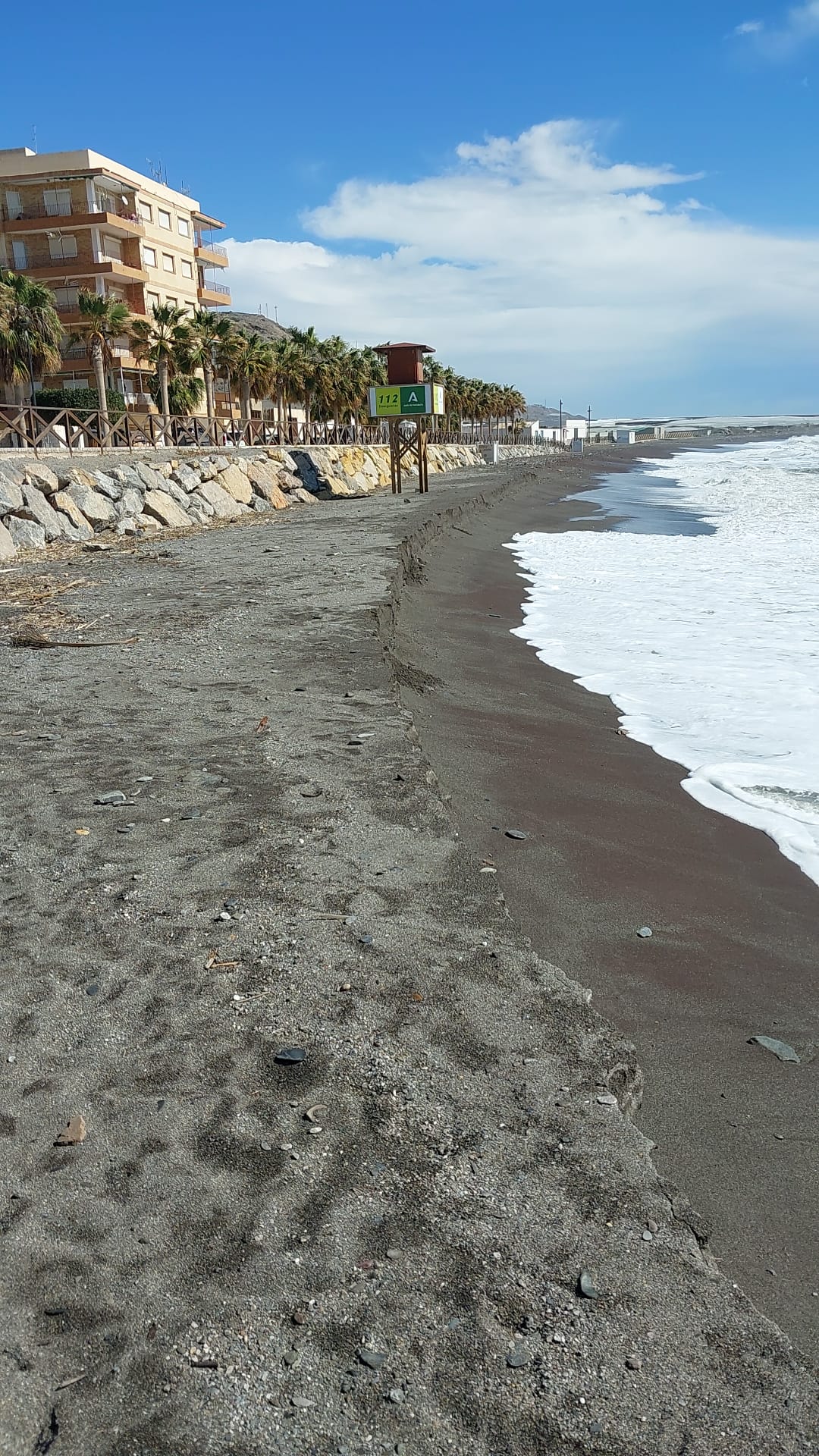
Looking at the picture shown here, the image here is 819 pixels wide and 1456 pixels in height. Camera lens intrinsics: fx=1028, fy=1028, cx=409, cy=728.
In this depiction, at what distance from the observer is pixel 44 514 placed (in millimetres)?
19312

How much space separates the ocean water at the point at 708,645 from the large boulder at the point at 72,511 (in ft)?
28.4

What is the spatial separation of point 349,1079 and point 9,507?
17.6m

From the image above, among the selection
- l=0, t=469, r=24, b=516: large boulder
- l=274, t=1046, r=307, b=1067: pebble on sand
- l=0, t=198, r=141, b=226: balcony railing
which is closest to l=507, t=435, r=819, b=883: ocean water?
l=274, t=1046, r=307, b=1067: pebble on sand

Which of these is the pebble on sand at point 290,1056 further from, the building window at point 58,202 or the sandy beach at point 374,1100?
the building window at point 58,202

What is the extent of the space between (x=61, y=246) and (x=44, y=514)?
37027 mm

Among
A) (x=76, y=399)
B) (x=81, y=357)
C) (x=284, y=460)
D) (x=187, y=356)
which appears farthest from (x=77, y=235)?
(x=284, y=460)

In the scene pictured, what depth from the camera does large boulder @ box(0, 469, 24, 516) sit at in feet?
61.1

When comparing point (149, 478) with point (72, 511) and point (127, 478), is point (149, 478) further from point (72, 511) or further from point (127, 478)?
point (72, 511)

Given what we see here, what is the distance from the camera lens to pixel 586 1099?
3367mm

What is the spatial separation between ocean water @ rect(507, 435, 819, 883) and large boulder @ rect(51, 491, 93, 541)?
8658mm

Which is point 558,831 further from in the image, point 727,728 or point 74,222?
point 74,222

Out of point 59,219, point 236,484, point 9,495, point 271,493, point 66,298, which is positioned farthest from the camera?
point 66,298

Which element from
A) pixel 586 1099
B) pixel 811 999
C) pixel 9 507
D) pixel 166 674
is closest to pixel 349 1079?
pixel 586 1099

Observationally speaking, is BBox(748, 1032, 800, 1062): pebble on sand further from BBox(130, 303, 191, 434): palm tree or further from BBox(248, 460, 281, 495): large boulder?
BBox(130, 303, 191, 434): palm tree
